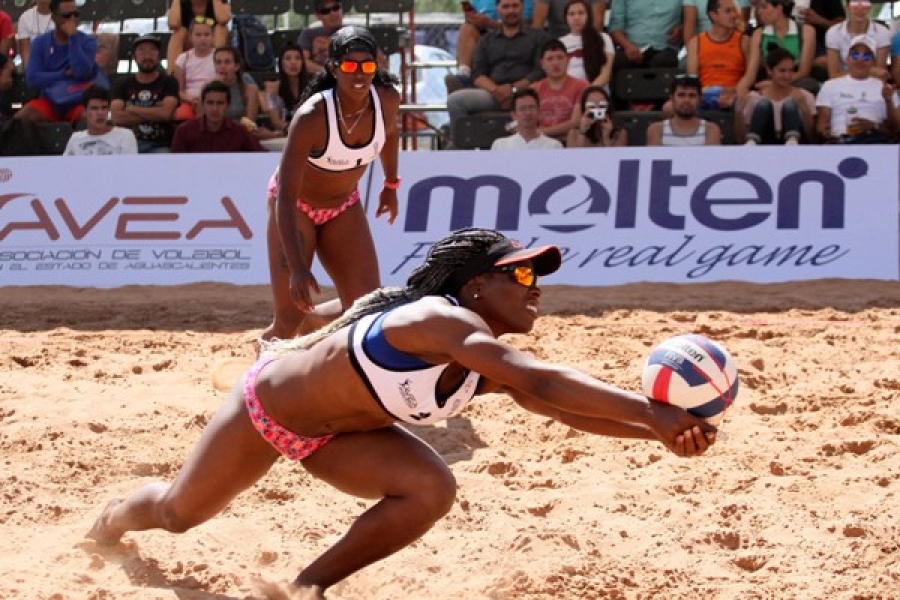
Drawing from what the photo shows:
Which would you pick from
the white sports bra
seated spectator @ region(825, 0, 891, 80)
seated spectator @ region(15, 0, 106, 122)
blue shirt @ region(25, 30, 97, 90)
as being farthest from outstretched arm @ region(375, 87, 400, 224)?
blue shirt @ region(25, 30, 97, 90)

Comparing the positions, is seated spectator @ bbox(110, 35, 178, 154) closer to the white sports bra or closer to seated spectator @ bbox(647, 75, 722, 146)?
seated spectator @ bbox(647, 75, 722, 146)

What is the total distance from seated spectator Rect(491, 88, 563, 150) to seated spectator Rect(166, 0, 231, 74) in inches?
139

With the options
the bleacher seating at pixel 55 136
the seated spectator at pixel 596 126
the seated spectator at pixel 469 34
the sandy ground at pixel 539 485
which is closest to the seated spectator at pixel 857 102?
the seated spectator at pixel 596 126

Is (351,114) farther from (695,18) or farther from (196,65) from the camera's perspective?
(695,18)

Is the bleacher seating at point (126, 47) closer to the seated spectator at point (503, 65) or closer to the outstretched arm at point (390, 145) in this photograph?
the seated spectator at point (503, 65)

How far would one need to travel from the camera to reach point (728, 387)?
3.89m

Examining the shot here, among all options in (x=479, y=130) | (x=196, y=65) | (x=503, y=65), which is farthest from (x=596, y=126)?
(x=196, y=65)

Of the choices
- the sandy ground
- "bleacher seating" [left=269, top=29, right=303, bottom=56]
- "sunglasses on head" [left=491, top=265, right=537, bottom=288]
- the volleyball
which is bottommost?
the sandy ground

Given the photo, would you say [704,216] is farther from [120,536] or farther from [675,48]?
[120,536]

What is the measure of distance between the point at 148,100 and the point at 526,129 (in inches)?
147

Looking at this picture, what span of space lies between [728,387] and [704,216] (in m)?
6.76

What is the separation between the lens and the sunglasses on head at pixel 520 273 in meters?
4.20

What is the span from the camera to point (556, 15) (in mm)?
13219

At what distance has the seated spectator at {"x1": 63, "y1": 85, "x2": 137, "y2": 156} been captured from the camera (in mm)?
11977
